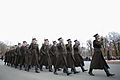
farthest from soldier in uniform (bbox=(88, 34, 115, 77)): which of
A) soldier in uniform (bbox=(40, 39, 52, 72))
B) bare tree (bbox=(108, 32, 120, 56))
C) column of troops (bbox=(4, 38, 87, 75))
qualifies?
bare tree (bbox=(108, 32, 120, 56))

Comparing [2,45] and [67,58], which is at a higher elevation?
[2,45]

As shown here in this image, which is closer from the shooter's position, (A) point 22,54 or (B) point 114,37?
(A) point 22,54

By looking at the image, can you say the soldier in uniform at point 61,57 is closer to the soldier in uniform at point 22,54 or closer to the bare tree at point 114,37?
the soldier in uniform at point 22,54

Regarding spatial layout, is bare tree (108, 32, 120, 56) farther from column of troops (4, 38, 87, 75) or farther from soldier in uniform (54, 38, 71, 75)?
soldier in uniform (54, 38, 71, 75)

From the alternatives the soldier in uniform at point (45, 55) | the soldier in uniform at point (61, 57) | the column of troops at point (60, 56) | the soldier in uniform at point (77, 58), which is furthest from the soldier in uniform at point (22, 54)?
the soldier in uniform at point (61, 57)

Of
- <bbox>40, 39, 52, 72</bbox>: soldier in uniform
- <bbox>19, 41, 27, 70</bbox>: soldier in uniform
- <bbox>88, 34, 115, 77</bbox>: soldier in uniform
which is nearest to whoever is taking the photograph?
<bbox>88, 34, 115, 77</bbox>: soldier in uniform

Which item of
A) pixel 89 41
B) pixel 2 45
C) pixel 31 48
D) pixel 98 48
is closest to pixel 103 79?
pixel 98 48

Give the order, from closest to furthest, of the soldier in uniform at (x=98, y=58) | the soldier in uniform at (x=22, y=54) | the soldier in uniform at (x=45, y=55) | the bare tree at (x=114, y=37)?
the soldier in uniform at (x=98, y=58) < the soldier in uniform at (x=45, y=55) < the soldier in uniform at (x=22, y=54) < the bare tree at (x=114, y=37)

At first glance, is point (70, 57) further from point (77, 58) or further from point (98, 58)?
point (98, 58)

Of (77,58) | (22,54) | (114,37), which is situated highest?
(114,37)

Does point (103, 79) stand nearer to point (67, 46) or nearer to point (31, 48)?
point (67, 46)

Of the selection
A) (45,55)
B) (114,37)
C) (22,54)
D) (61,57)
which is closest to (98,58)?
(61,57)

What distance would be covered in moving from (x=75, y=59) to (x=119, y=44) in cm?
4808

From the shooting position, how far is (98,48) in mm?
8547
